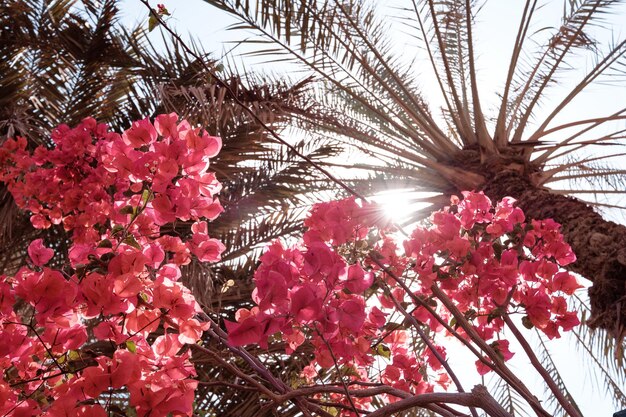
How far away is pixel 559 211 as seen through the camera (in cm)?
345

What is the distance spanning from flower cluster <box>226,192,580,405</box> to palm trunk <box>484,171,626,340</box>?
772mm

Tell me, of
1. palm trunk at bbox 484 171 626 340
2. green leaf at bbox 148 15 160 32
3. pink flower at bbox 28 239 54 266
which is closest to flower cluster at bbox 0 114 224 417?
pink flower at bbox 28 239 54 266

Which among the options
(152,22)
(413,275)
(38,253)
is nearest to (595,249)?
(413,275)

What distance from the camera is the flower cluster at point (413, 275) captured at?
1564mm

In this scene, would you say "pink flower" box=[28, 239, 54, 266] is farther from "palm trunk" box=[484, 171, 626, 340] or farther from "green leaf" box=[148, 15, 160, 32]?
"palm trunk" box=[484, 171, 626, 340]

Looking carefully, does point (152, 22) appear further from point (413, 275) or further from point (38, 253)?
point (413, 275)

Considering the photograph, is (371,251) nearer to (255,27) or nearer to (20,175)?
(20,175)

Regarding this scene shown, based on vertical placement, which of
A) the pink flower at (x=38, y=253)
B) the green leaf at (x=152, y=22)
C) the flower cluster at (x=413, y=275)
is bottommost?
the pink flower at (x=38, y=253)

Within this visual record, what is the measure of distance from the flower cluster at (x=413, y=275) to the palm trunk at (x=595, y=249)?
30.4 inches

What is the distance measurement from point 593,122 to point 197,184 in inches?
144

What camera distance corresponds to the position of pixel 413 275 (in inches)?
88.3

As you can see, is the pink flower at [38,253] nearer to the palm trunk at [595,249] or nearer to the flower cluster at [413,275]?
the flower cluster at [413,275]

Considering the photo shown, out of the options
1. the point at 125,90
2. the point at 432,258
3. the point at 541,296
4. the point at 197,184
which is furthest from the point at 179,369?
the point at 125,90

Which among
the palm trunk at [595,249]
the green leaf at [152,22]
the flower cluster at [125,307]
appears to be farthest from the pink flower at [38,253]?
the palm trunk at [595,249]
